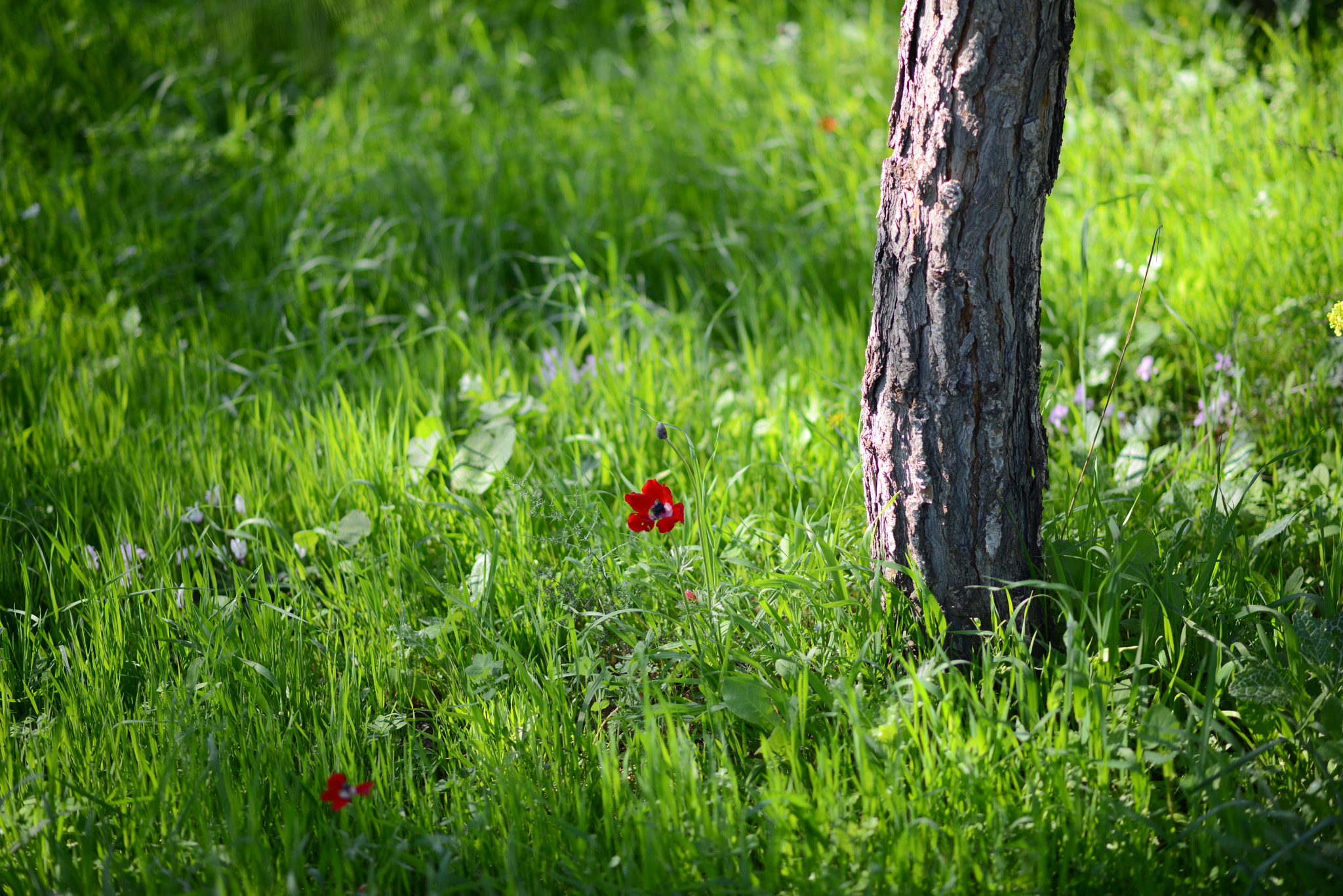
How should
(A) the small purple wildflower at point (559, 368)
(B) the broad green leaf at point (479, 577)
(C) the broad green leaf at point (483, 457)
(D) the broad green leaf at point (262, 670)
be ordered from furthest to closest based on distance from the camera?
(A) the small purple wildflower at point (559, 368) < (C) the broad green leaf at point (483, 457) < (B) the broad green leaf at point (479, 577) < (D) the broad green leaf at point (262, 670)

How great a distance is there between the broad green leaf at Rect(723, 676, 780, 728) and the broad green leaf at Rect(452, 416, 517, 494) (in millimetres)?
868

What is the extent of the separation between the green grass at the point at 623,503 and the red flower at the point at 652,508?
123 millimetres

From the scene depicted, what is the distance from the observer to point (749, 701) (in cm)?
157

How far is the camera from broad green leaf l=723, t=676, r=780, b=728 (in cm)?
156

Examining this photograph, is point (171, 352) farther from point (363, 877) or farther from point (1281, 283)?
point (1281, 283)

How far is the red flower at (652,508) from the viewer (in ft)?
Result: 5.73

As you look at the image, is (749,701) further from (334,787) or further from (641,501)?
(334,787)

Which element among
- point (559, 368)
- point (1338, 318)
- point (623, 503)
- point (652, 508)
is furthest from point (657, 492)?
point (1338, 318)

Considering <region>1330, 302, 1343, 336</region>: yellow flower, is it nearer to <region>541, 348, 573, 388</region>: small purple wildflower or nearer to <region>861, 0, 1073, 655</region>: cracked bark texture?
<region>861, 0, 1073, 655</region>: cracked bark texture

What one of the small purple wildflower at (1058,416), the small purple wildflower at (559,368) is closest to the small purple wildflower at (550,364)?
the small purple wildflower at (559,368)

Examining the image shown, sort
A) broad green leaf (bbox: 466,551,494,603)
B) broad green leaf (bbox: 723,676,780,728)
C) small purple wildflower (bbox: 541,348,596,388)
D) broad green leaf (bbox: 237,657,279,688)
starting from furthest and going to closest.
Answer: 1. small purple wildflower (bbox: 541,348,596,388)
2. broad green leaf (bbox: 466,551,494,603)
3. broad green leaf (bbox: 237,657,279,688)
4. broad green leaf (bbox: 723,676,780,728)

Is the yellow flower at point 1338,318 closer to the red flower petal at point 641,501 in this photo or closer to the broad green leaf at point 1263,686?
the broad green leaf at point 1263,686

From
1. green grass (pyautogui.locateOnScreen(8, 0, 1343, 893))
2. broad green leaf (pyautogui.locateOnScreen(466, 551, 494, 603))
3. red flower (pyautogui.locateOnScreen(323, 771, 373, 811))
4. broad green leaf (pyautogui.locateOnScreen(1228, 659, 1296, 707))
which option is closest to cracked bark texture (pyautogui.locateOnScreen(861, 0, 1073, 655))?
green grass (pyautogui.locateOnScreen(8, 0, 1343, 893))

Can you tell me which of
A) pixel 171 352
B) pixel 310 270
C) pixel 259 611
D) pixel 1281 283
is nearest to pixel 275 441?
pixel 259 611
